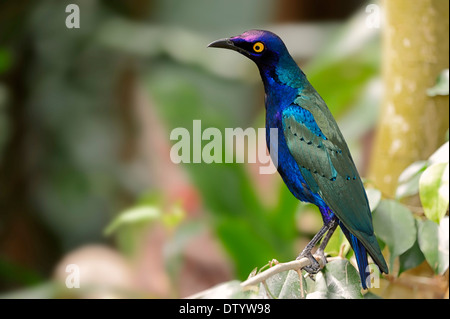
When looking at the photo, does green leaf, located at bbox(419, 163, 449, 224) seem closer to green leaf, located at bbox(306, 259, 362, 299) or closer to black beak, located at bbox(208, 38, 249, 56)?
green leaf, located at bbox(306, 259, 362, 299)

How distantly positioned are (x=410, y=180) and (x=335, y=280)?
0.60ft

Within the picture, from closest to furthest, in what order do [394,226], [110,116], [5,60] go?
[394,226] → [5,60] → [110,116]

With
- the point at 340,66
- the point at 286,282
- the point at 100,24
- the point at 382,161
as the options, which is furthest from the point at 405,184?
the point at 100,24

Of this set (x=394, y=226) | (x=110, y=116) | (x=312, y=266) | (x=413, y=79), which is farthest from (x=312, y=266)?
(x=110, y=116)

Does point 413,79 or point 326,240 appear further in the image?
point 413,79

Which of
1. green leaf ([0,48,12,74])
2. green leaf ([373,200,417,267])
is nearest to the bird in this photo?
green leaf ([373,200,417,267])

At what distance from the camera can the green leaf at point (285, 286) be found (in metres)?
0.42

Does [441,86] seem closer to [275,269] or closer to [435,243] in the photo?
[435,243]

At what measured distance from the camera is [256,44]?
0.35 m

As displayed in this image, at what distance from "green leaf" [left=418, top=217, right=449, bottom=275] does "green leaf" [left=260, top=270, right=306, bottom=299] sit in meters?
0.16

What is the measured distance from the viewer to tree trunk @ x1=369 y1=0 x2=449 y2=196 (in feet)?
1.90

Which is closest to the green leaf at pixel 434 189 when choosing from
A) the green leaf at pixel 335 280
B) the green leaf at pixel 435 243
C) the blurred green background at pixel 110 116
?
the green leaf at pixel 435 243
